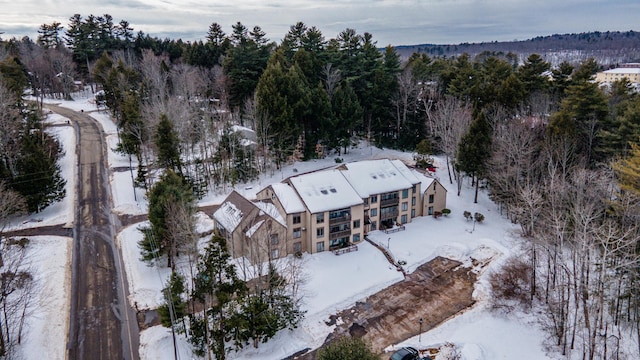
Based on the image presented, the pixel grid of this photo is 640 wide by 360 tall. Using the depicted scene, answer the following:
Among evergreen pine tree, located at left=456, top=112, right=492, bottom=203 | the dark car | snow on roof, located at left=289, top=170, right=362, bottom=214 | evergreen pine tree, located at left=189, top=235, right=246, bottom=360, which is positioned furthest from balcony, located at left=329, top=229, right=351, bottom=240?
evergreen pine tree, located at left=456, top=112, right=492, bottom=203

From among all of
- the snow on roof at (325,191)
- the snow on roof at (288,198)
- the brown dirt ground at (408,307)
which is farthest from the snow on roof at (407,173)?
the snow on roof at (288,198)

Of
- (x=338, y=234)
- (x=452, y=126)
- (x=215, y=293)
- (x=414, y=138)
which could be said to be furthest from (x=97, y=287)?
(x=414, y=138)

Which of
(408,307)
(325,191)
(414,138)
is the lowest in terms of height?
(408,307)

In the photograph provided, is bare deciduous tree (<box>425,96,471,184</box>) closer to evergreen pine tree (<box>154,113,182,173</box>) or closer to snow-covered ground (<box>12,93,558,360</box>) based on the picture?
snow-covered ground (<box>12,93,558,360</box>)

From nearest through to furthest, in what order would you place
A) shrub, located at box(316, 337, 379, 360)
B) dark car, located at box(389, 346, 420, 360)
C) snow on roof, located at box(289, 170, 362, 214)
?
shrub, located at box(316, 337, 379, 360) → dark car, located at box(389, 346, 420, 360) → snow on roof, located at box(289, 170, 362, 214)

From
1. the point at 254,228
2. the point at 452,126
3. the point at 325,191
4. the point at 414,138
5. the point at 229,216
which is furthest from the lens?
the point at 414,138

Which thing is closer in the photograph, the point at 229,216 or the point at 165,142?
the point at 229,216

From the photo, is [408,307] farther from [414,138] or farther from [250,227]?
[414,138]

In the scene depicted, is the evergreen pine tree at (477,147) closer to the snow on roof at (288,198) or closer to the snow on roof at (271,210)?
the snow on roof at (288,198)
